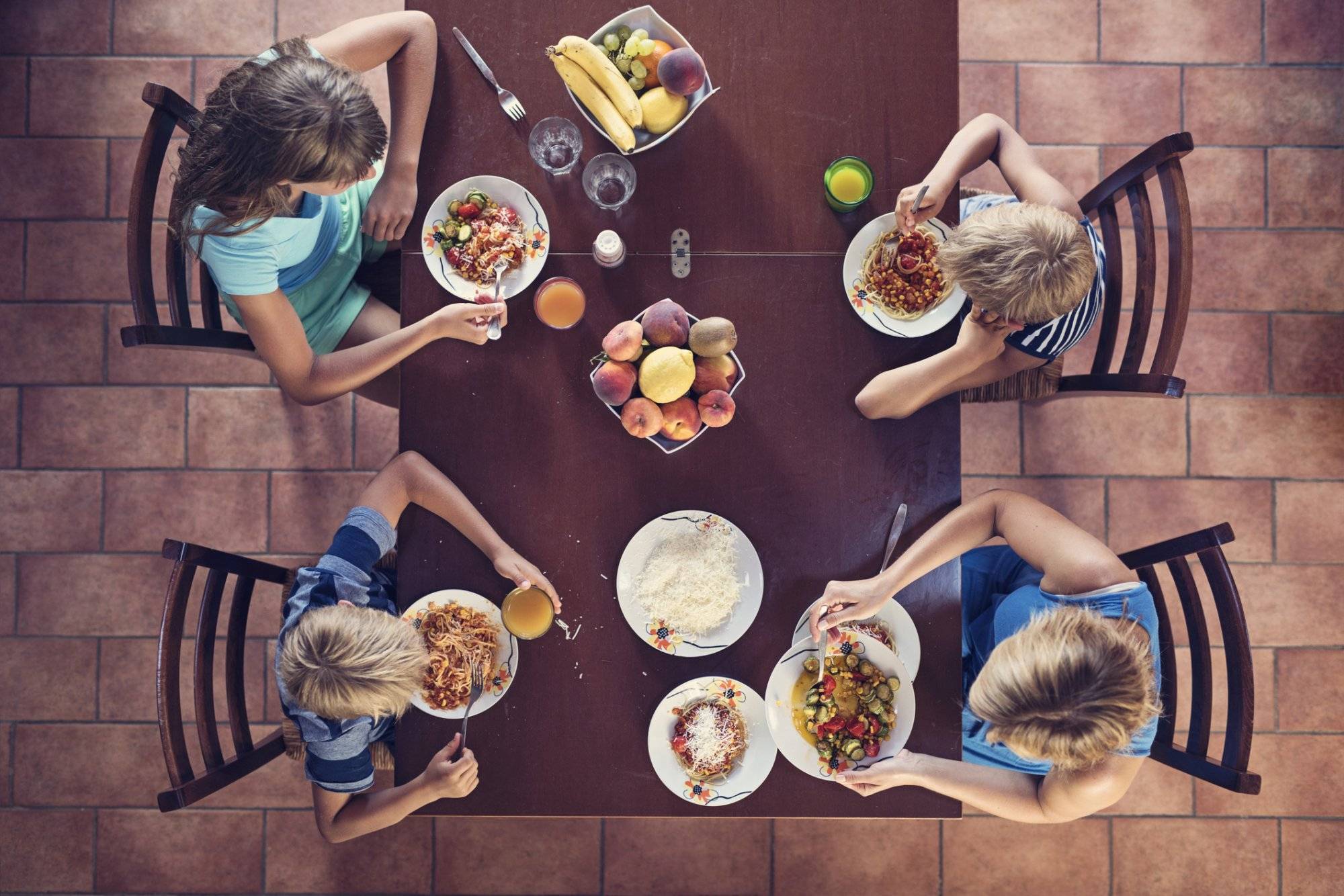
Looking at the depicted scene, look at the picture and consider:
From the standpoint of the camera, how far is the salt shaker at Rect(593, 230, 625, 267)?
5.82 ft

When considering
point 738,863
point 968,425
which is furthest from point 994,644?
point 738,863

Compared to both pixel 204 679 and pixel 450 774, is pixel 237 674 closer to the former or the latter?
pixel 204 679

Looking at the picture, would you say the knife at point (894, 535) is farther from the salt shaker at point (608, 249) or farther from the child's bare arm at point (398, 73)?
the child's bare arm at point (398, 73)

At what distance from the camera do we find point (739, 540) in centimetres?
181

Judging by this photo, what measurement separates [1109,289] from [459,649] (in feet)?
5.30

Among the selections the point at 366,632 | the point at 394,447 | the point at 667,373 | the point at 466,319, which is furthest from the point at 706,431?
the point at 394,447

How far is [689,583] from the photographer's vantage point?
5.89 feet

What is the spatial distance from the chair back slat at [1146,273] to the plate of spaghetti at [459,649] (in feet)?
4.72

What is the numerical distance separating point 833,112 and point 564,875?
218 centimetres

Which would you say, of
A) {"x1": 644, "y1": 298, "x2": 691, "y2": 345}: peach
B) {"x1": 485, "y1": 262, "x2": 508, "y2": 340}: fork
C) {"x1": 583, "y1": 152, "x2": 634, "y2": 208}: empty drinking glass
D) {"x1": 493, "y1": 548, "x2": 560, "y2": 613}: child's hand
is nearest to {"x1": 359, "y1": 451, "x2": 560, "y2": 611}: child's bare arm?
{"x1": 493, "y1": 548, "x2": 560, "y2": 613}: child's hand

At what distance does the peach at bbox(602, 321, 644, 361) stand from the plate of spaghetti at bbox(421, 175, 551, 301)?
0.24 metres

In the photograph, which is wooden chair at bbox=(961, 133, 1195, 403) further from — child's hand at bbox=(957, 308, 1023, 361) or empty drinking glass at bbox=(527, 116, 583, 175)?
empty drinking glass at bbox=(527, 116, 583, 175)

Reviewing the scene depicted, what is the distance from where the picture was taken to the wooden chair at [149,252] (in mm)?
1813

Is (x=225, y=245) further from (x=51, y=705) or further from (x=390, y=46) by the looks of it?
(x=51, y=705)
